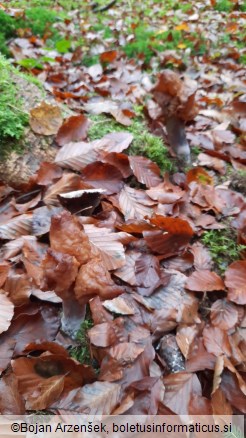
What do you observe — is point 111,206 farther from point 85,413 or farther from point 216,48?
point 216,48

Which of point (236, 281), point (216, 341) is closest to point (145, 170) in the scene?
point (236, 281)

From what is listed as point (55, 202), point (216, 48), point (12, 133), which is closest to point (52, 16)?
point (216, 48)

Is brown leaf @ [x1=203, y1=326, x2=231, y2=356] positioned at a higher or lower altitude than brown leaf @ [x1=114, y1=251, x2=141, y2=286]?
lower

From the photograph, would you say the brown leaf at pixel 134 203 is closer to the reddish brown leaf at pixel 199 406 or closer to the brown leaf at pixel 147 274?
the brown leaf at pixel 147 274

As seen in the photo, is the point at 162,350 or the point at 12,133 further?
the point at 12,133

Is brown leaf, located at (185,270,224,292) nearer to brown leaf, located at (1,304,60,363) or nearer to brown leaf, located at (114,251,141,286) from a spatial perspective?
brown leaf, located at (114,251,141,286)

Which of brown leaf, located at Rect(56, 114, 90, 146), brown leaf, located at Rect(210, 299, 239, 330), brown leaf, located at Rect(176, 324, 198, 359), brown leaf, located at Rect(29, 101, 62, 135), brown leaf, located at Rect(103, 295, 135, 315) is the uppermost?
brown leaf, located at Rect(29, 101, 62, 135)

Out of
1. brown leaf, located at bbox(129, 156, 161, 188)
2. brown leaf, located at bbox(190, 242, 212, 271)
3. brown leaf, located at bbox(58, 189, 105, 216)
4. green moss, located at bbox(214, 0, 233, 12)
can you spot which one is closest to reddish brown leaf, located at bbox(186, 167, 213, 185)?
brown leaf, located at bbox(129, 156, 161, 188)

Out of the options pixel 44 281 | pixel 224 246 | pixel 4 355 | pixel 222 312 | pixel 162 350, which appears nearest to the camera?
pixel 44 281
